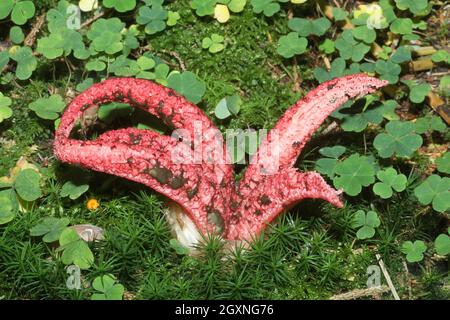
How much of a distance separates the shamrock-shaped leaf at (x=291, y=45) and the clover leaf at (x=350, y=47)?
217 millimetres

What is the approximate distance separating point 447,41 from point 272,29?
106 cm

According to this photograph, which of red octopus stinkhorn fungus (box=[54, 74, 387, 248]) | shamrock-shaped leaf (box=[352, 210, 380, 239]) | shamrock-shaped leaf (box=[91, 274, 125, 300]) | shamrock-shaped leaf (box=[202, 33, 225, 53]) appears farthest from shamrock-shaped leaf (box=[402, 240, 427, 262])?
shamrock-shaped leaf (box=[202, 33, 225, 53])

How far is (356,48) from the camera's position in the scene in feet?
13.2

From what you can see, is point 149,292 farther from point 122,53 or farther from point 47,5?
point 47,5

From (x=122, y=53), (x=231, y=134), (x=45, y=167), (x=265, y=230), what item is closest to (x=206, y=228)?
(x=265, y=230)

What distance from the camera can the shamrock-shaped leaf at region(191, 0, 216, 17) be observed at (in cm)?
398

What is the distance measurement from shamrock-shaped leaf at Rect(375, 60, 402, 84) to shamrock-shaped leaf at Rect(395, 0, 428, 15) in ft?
1.15

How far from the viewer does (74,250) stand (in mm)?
3197

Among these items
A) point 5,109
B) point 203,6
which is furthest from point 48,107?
point 203,6

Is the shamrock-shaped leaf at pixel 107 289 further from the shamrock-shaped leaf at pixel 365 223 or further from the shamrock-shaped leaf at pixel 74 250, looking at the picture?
the shamrock-shaped leaf at pixel 365 223

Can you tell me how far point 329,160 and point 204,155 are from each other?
0.75 m

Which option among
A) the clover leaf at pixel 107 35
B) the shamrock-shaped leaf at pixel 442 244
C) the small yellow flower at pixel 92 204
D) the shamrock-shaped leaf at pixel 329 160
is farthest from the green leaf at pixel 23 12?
the shamrock-shaped leaf at pixel 442 244

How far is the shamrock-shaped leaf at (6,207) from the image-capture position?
134 inches

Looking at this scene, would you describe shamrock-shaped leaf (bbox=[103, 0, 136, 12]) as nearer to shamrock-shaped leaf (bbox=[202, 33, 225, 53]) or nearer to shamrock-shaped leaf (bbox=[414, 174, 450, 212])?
shamrock-shaped leaf (bbox=[202, 33, 225, 53])
